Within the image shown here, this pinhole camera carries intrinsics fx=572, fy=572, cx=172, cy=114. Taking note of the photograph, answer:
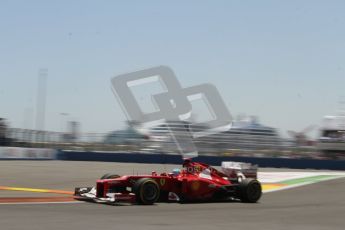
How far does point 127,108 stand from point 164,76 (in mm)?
2874

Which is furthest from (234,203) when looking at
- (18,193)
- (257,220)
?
(18,193)

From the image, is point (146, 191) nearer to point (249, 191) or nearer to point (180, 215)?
point (180, 215)

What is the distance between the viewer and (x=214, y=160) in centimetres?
3722

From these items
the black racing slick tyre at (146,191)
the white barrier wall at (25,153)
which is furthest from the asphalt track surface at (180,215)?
the white barrier wall at (25,153)

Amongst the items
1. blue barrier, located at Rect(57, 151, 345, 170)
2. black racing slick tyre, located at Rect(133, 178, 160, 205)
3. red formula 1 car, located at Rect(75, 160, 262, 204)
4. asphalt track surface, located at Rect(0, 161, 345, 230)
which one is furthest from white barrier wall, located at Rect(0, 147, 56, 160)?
black racing slick tyre, located at Rect(133, 178, 160, 205)

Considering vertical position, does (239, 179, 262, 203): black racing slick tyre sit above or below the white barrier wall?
below

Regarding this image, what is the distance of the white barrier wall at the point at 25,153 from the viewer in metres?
36.1

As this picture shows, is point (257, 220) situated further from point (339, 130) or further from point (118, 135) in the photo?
point (118, 135)

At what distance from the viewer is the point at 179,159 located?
38.4 m

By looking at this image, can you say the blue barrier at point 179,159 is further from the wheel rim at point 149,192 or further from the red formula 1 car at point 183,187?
the wheel rim at point 149,192

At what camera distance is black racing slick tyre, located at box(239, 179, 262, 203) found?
44.7 feet

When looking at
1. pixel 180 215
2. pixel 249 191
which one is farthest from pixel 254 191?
pixel 180 215

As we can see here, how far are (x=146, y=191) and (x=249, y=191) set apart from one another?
2854 millimetres

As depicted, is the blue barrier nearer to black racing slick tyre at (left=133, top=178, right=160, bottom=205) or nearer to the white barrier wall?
the white barrier wall
